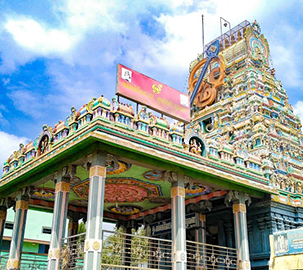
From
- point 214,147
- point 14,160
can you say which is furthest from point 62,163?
point 214,147

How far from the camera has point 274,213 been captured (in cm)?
1605

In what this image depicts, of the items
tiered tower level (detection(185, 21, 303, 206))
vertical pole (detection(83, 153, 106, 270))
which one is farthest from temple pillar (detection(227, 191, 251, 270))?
vertical pole (detection(83, 153, 106, 270))

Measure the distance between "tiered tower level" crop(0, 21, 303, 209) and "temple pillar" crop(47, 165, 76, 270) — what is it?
0.58 meters

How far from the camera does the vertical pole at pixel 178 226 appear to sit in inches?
481

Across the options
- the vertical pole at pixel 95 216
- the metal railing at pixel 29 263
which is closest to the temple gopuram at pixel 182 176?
the vertical pole at pixel 95 216

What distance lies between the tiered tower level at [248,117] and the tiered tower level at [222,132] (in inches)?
1.7

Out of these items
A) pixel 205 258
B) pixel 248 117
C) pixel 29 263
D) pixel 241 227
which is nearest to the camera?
pixel 241 227

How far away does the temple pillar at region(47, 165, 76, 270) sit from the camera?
11742mm

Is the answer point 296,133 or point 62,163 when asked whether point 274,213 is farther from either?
point 62,163

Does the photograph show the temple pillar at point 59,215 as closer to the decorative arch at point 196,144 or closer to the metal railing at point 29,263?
the metal railing at point 29,263

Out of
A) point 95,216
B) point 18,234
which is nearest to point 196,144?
point 95,216

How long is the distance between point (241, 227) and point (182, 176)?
346cm

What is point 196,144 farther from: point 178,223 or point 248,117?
point 248,117

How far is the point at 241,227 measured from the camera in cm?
→ 1470
